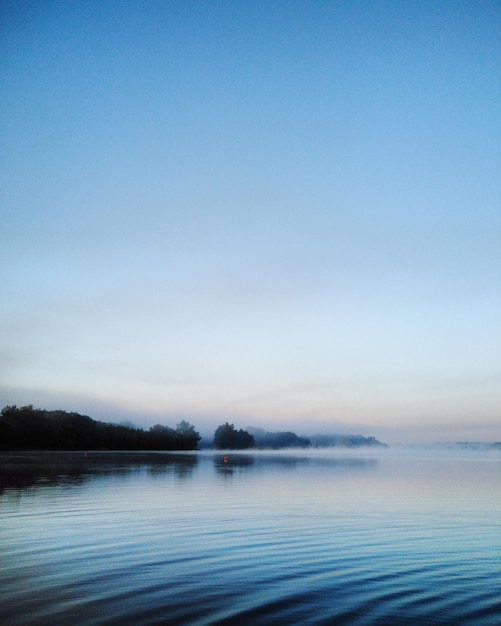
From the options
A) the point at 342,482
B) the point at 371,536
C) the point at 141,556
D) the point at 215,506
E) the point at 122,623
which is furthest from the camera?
the point at 342,482

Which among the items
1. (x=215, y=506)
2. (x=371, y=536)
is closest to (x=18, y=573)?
(x=371, y=536)

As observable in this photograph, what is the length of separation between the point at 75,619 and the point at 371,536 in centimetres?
1614

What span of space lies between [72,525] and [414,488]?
3451cm

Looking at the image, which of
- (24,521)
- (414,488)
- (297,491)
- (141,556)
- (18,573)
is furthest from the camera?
(414,488)

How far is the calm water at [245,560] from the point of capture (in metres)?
13.5

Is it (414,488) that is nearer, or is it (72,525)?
(72,525)

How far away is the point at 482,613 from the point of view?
13727 millimetres

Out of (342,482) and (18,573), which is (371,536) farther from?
(342,482)

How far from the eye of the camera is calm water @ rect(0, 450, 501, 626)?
13.5 metres

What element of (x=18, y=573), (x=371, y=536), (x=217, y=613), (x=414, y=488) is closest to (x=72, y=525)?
(x=18, y=573)

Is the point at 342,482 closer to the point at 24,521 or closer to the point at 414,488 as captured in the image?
the point at 414,488

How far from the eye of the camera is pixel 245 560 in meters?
19.6

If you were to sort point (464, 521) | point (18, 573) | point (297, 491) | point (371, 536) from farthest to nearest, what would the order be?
point (297, 491)
point (464, 521)
point (371, 536)
point (18, 573)

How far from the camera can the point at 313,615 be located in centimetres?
1321
